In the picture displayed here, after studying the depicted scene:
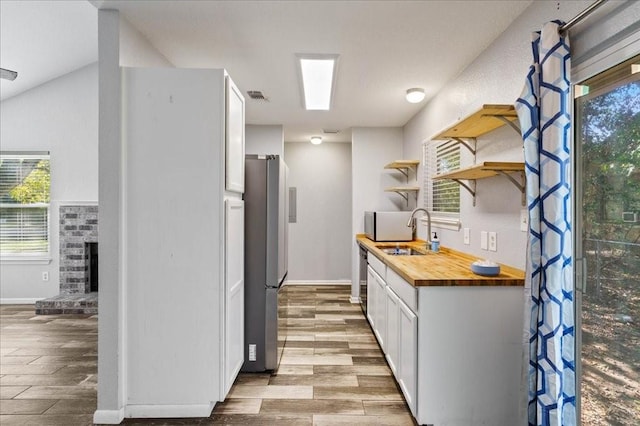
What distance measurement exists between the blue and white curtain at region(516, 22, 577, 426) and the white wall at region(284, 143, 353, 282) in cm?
462

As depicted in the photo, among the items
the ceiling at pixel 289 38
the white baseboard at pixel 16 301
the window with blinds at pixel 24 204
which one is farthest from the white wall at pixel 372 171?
the white baseboard at pixel 16 301

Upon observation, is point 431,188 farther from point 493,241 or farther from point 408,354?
point 408,354

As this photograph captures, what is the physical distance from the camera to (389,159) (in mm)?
5258

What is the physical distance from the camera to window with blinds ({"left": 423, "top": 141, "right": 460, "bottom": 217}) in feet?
11.1

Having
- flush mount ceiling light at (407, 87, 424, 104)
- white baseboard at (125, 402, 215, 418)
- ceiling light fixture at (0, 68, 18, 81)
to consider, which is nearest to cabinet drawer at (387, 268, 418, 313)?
white baseboard at (125, 402, 215, 418)

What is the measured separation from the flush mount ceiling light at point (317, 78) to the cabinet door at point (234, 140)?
0.72 meters

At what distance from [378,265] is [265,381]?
1.37 metres

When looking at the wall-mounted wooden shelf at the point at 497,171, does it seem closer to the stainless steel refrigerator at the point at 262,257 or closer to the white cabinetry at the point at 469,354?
the white cabinetry at the point at 469,354

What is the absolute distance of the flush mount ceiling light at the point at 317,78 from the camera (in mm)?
2883

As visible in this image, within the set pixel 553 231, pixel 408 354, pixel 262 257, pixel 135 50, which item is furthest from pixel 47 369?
pixel 553 231

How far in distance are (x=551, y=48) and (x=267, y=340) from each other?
8.37 ft

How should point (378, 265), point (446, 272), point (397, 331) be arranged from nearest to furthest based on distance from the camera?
point (446, 272) → point (397, 331) → point (378, 265)

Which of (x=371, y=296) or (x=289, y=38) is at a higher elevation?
(x=289, y=38)

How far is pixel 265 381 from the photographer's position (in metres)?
2.69
